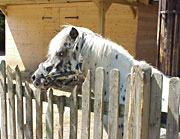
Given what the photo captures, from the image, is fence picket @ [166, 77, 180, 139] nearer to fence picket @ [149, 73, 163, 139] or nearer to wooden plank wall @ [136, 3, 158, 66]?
fence picket @ [149, 73, 163, 139]

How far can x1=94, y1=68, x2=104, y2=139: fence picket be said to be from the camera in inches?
63.0

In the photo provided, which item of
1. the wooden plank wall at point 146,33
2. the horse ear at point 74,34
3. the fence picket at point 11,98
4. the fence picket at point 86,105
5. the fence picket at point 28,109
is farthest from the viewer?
the wooden plank wall at point 146,33

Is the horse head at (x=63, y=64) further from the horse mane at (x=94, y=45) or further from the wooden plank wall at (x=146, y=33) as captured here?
the wooden plank wall at (x=146, y=33)

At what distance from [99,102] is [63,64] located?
84cm

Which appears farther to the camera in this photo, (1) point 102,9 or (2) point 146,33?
(2) point 146,33

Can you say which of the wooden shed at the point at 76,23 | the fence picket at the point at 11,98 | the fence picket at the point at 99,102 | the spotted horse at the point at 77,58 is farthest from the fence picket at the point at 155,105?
the wooden shed at the point at 76,23

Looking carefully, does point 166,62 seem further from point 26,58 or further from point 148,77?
point 26,58

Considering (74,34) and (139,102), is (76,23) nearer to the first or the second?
(74,34)

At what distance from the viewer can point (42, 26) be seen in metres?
10.3

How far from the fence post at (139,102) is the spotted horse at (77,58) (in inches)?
33.2

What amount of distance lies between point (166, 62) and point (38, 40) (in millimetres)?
6987

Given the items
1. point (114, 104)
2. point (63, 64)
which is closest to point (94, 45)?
point (63, 64)

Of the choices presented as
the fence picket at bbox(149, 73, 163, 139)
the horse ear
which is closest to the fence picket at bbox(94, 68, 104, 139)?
the fence picket at bbox(149, 73, 163, 139)

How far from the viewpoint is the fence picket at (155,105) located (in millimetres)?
1406
